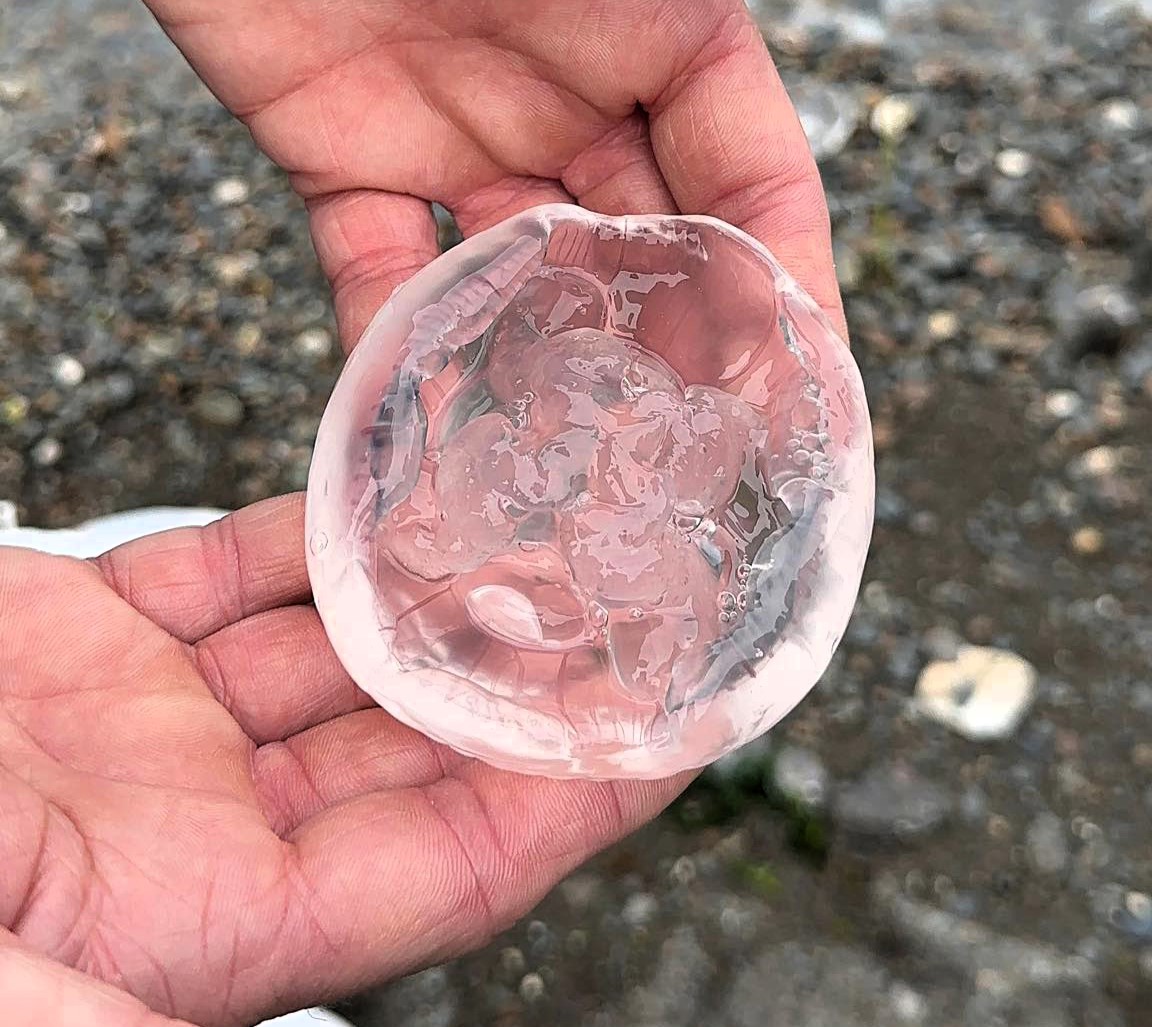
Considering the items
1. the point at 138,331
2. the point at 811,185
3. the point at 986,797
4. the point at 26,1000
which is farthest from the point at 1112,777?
the point at 138,331

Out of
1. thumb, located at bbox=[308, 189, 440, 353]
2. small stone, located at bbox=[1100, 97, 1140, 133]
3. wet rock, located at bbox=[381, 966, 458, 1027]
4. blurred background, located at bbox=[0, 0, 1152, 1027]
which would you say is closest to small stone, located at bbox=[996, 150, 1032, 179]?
blurred background, located at bbox=[0, 0, 1152, 1027]

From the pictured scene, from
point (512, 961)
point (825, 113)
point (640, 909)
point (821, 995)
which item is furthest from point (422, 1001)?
point (825, 113)

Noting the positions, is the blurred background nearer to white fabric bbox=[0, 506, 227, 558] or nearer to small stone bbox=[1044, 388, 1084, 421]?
small stone bbox=[1044, 388, 1084, 421]

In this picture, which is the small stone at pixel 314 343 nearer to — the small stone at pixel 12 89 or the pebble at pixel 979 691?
the small stone at pixel 12 89

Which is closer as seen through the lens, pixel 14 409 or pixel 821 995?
pixel 821 995

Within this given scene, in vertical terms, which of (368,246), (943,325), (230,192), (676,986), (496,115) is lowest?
(676,986)

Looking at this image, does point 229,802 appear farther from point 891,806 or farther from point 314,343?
point 314,343

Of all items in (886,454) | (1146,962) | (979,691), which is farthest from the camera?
(886,454)
